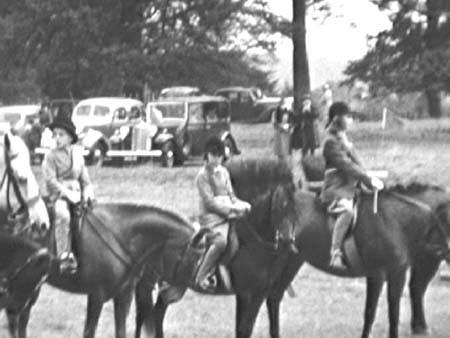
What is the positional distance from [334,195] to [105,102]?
31822 millimetres

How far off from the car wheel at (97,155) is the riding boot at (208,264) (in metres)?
28.0

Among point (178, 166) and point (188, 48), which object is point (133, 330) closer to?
point (178, 166)

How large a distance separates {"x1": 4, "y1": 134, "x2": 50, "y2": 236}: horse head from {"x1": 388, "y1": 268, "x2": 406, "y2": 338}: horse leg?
3.69 meters

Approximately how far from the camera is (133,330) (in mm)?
14688

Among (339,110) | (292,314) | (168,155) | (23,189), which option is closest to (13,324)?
(23,189)

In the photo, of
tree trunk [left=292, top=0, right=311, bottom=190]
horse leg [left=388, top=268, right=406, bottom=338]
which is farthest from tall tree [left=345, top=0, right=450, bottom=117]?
horse leg [left=388, top=268, right=406, bottom=338]

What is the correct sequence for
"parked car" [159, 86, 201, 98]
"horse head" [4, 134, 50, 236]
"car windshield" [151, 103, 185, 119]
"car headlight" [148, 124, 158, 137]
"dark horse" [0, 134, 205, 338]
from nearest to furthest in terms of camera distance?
"horse head" [4, 134, 50, 236] → "dark horse" [0, 134, 205, 338] → "car headlight" [148, 124, 158, 137] → "car windshield" [151, 103, 185, 119] → "parked car" [159, 86, 201, 98]

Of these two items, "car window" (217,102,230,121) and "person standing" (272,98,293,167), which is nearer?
"person standing" (272,98,293,167)

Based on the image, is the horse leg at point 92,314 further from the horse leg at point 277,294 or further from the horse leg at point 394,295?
the horse leg at point 394,295

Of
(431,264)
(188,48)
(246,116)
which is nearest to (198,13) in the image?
(188,48)

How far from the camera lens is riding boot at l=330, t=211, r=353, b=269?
14.5m

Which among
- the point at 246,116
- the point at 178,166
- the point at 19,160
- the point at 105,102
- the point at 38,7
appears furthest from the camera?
the point at 246,116

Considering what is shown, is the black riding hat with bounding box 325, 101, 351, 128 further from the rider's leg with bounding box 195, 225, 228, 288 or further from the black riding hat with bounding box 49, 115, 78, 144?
the black riding hat with bounding box 49, 115, 78, 144

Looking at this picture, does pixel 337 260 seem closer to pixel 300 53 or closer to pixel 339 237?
pixel 339 237
